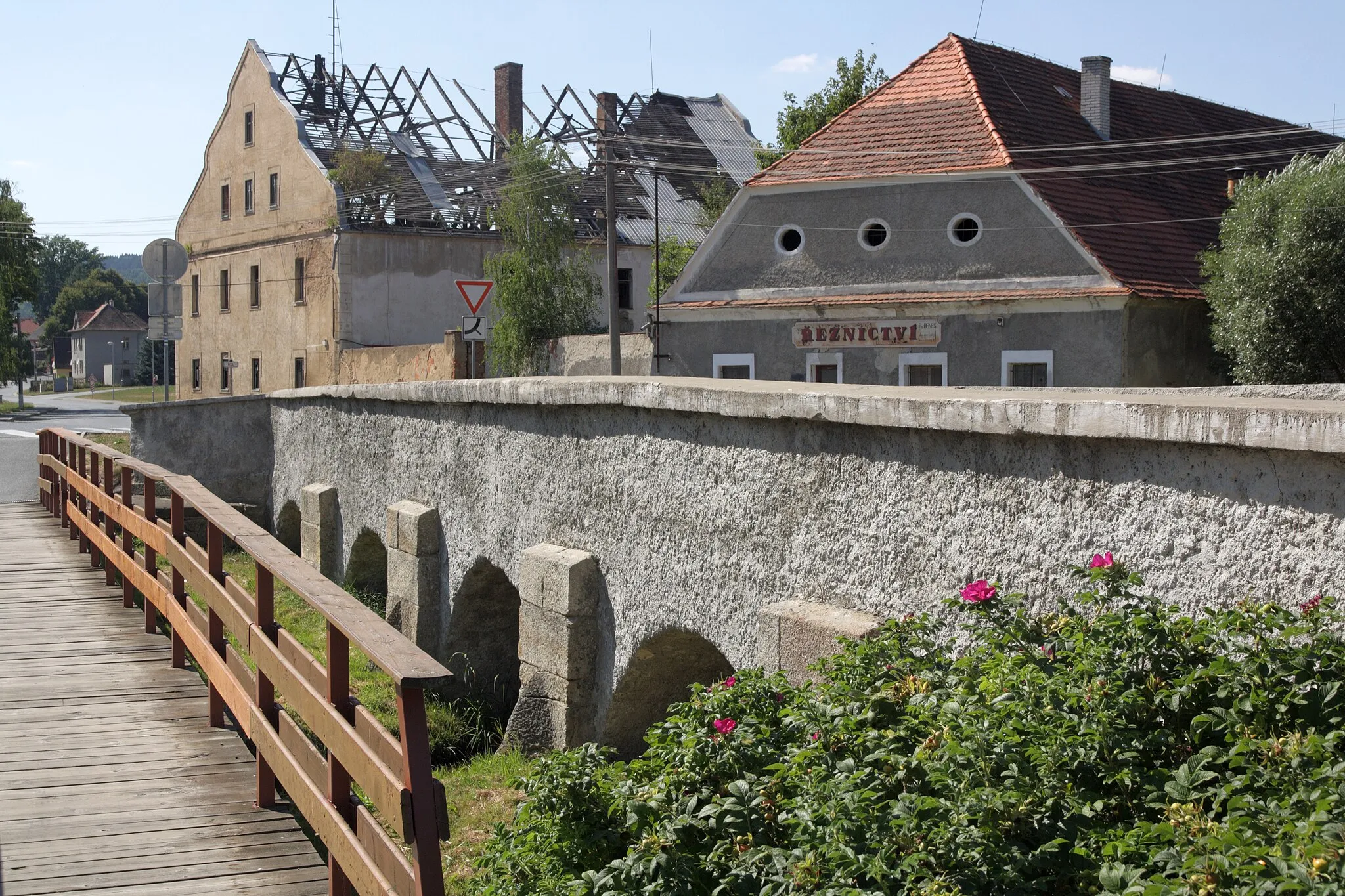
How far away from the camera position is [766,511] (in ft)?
19.6

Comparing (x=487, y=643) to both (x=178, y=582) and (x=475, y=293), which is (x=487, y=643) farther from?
(x=475, y=293)

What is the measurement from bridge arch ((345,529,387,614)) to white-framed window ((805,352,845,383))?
8.27m

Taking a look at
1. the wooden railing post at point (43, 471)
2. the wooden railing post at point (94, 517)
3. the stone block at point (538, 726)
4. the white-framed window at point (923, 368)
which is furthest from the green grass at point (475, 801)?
the white-framed window at point (923, 368)

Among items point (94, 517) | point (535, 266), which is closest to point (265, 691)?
point (94, 517)

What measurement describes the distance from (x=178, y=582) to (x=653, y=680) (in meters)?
2.62

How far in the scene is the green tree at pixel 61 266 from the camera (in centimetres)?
11794

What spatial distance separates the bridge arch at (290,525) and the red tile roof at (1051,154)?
28.8ft

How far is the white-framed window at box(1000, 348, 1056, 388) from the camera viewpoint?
705 inches

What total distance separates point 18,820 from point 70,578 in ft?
17.3

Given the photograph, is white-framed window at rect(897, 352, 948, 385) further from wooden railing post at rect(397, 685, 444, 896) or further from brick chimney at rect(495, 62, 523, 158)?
brick chimney at rect(495, 62, 523, 158)

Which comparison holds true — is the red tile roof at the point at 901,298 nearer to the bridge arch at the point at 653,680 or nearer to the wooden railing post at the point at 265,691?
the bridge arch at the point at 653,680

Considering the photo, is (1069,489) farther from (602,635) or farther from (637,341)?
(637,341)

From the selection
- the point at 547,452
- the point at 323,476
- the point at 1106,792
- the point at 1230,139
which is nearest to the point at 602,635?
the point at 547,452

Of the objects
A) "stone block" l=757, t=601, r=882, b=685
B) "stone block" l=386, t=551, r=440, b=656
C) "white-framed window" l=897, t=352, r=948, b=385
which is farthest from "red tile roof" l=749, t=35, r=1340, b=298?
"stone block" l=757, t=601, r=882, b=685
